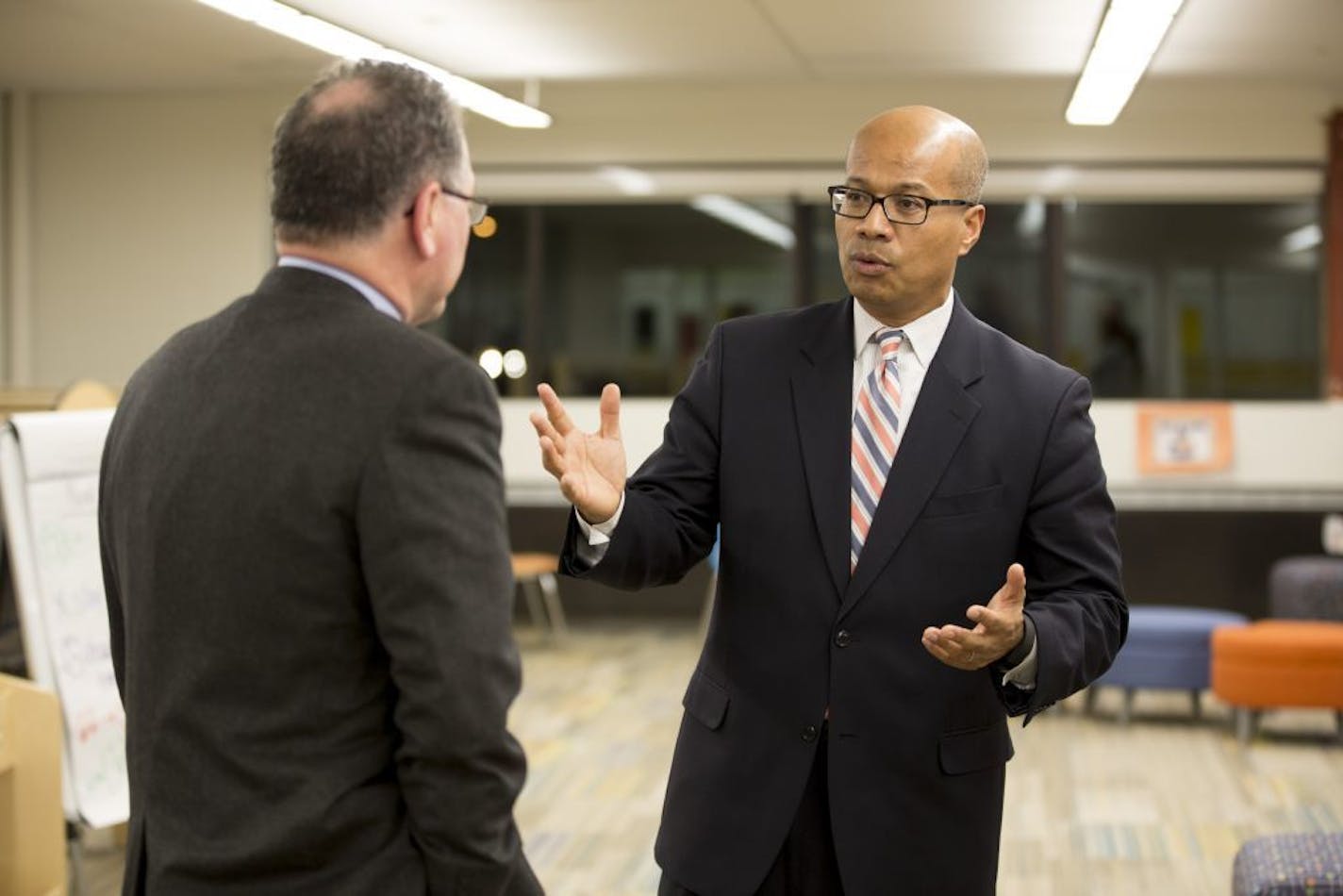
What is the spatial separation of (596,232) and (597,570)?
8340mm

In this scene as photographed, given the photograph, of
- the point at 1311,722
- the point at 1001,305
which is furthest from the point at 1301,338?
the point at 1311,722

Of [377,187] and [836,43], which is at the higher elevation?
[836,43]

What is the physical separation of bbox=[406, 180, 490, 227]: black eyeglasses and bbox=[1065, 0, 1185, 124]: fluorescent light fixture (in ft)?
15.2

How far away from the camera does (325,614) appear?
1.51 m

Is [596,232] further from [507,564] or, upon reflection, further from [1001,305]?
[507,564]

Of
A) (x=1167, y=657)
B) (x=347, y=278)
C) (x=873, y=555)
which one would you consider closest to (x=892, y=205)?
(x=873, y=555)

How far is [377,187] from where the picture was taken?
1.56 meters

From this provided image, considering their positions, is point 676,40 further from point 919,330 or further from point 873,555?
point 873,555

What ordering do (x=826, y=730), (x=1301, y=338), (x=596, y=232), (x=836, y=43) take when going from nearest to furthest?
1. (x=826, y=730)
2. (x=836, y=43)
3. (x=1301, y=338)
4. (x=596, y=232)

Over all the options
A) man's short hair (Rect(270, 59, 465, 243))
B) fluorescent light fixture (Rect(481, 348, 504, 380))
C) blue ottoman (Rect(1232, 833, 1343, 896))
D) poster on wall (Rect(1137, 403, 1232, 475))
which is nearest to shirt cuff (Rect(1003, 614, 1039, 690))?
man's short hair (Rect(270, 59, 465, 243))

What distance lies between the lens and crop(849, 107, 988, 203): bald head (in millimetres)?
2176

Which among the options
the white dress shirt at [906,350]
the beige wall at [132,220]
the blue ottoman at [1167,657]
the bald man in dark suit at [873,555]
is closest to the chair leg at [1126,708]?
the blue ottoman at [1167,657]

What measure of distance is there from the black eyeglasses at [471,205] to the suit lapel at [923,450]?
26.7 inches

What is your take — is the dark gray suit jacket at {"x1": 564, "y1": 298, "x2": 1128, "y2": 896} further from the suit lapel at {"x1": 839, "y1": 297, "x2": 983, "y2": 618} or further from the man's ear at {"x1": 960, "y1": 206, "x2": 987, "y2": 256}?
the man's ear at {"x1": 960, "y1": 206, "x2": 987, "y2": 256}
